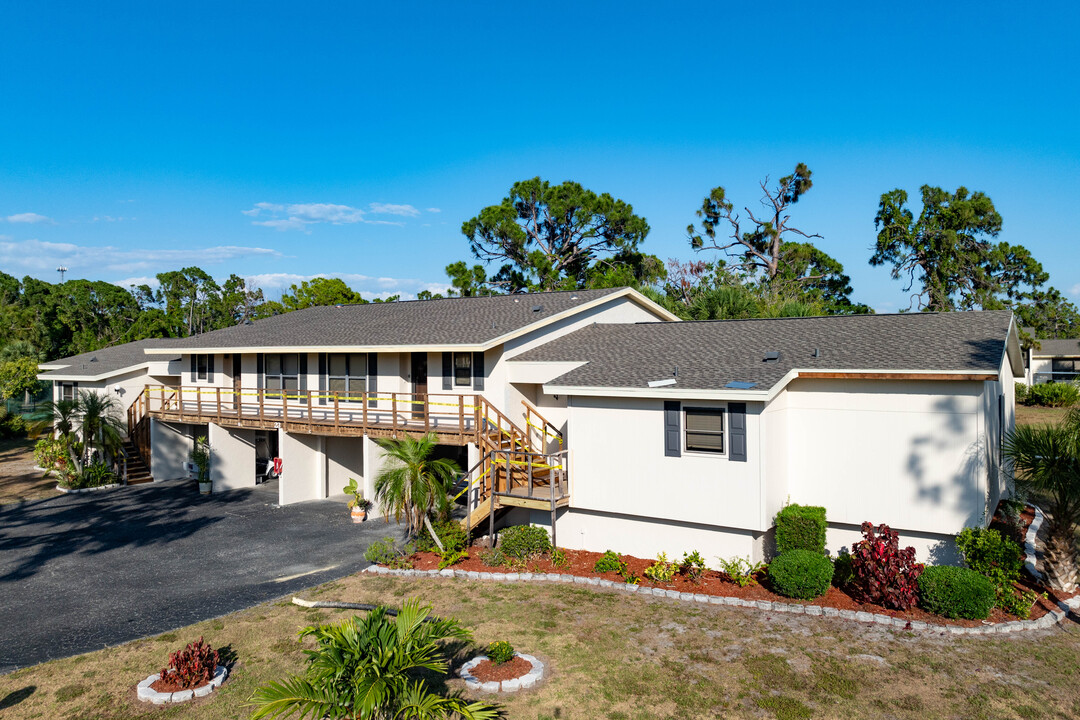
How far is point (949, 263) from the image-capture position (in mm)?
42594

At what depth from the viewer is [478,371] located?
18.3 metres

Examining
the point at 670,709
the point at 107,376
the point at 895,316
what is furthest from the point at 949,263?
the point at 107,376

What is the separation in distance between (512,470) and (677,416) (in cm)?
473

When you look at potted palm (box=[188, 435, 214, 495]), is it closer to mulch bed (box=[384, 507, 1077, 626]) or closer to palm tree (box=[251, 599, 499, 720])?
mulch bed (box=[384, 507, 1077, 626])

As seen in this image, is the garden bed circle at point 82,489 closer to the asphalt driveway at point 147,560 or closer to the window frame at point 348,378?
the asphalt driveway at point 147,560

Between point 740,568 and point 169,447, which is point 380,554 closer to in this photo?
point 740,568

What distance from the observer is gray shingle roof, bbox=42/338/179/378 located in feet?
92.1

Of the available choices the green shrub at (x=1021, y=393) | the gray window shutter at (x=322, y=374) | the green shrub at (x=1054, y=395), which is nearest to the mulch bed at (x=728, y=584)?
the gray window shutter at (x=322, y=374)

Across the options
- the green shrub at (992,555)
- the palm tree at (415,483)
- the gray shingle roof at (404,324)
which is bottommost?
the green shrub at (992,555)

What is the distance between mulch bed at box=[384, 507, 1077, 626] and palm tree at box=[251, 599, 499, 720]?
657 centimetres

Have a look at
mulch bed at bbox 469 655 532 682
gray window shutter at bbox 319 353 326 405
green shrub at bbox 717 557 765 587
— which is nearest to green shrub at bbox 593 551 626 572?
green shrub at bbox 717 557 765 587

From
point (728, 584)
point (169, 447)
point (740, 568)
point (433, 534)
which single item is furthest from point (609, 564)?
point (169, 447)

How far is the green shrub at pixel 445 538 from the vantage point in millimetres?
15047

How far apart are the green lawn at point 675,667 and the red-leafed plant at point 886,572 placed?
0.86 meters
